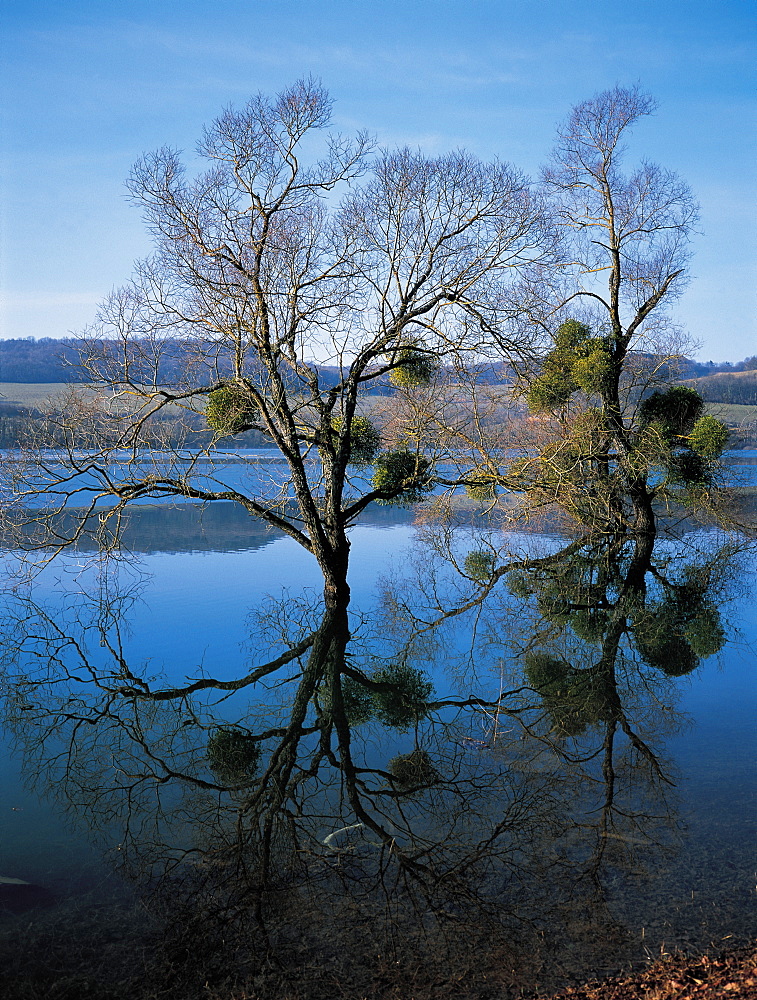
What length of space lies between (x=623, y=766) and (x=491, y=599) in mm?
5813

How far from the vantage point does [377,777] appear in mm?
5113

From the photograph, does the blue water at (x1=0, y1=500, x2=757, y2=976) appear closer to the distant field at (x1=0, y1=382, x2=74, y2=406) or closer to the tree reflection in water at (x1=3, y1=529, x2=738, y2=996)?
the tree reflection in water at (x1=3, y1=529, x2=738, y2=996)

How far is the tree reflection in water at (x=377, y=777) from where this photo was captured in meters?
3.46

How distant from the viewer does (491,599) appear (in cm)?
1105

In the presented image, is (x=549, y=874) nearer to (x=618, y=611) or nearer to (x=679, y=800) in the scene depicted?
(x=679, y=800)

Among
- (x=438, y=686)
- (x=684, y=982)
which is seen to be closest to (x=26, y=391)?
(x=438, y=686)

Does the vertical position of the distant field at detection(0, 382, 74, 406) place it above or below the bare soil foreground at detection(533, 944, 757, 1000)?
above

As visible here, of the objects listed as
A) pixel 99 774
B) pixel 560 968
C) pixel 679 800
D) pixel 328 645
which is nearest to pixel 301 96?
pixel 328 645

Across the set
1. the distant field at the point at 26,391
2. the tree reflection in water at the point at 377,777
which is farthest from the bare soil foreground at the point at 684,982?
the distant field at the point at 26,391

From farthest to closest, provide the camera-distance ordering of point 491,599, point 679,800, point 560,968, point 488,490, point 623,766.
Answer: point 488,490 → point 491,599 → point 623,766 → point 679,800 → point 560,968

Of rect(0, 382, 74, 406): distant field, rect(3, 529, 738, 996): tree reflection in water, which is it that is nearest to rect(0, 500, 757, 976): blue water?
rect(3, 529, 738, 996): tree reflection in water

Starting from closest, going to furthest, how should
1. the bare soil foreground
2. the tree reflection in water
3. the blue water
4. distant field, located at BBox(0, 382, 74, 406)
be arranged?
1. the bare soil foreground
2. the tree reflection in water
3. the blue water
4. distant field, located at BBox(0, 382, 74, 406)

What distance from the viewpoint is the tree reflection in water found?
136 inches

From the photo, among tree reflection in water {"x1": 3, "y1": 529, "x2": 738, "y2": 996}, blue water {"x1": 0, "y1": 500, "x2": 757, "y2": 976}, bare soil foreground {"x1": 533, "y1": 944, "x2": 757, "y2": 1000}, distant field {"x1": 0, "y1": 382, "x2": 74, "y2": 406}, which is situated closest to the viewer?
bare soil foreground {"x1": 533, "y1": 944, "x2": 757, "y2": 1000}
